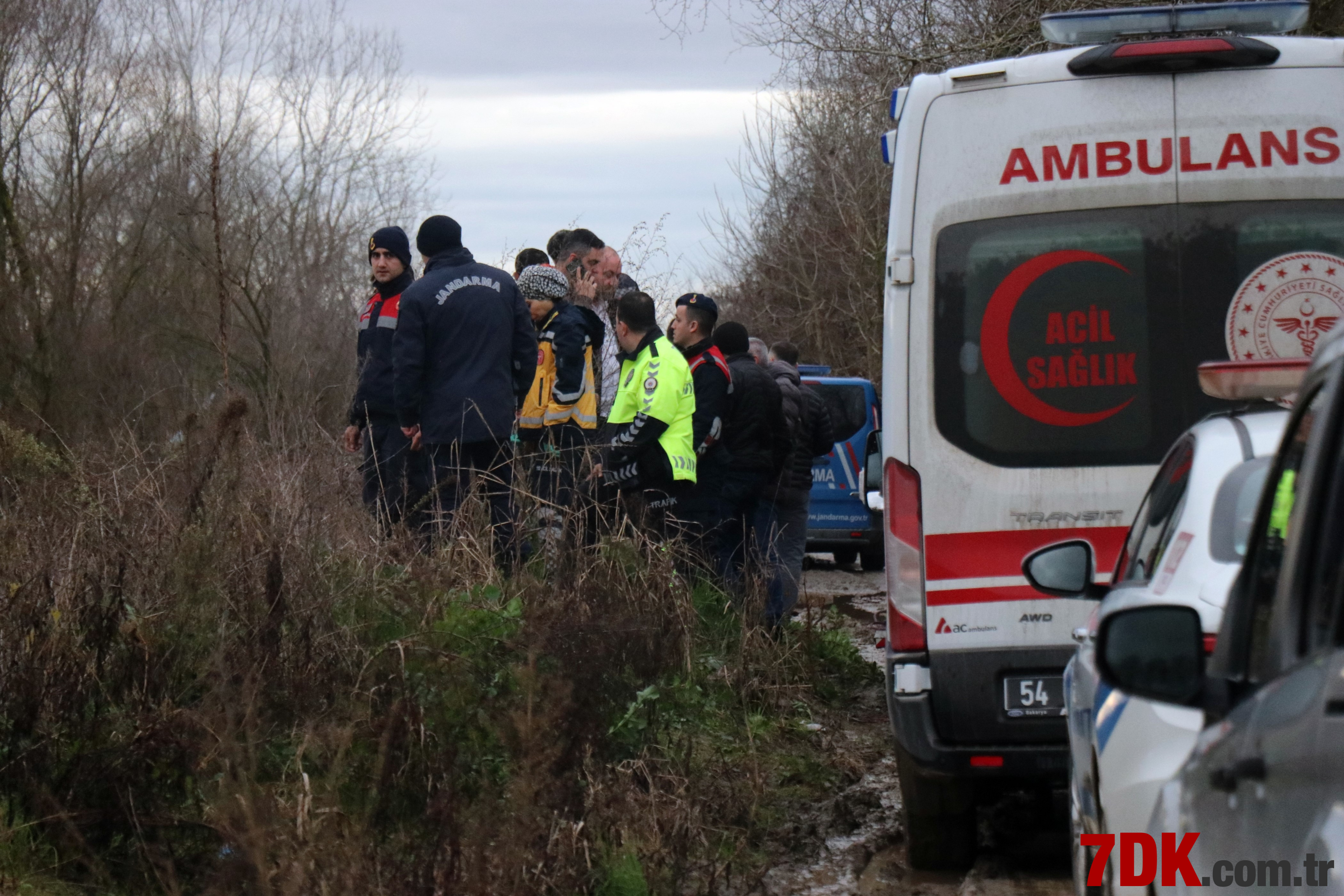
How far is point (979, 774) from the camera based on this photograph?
489cm

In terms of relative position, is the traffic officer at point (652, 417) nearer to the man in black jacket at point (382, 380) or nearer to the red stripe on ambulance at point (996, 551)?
the man in black jacket at point (382, 380)

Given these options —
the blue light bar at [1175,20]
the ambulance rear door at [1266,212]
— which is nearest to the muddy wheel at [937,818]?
the ambulance rear door at [1266,212]

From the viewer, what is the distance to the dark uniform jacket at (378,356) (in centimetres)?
849

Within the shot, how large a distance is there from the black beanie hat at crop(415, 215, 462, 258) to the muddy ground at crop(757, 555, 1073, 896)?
3231 millimetres

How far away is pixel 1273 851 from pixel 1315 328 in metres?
3.26

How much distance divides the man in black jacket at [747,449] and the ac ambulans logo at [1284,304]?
13.4 ft

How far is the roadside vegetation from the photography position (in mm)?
4184

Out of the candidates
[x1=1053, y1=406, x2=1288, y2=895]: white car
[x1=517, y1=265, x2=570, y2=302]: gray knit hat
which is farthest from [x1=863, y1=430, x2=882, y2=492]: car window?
[x1=1053, y1=406, x2=1288, y2=895]: white car

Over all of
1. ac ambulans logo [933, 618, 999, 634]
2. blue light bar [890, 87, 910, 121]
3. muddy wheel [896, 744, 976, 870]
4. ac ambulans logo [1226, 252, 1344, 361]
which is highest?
blue light bar [890, 87, 910, 121]

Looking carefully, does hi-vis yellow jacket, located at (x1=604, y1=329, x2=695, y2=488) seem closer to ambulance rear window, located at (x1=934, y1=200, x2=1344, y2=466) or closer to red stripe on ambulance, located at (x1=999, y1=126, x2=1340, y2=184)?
ambulance rear window, located at (x1=934, y1=200, x2=1344, y2=466)

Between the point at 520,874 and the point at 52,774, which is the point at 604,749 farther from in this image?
the point at 52,774

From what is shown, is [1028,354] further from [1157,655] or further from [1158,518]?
[1157,655]

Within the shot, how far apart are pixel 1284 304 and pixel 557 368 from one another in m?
4.62

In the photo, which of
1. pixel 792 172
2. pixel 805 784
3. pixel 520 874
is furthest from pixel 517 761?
pixel 792 172
